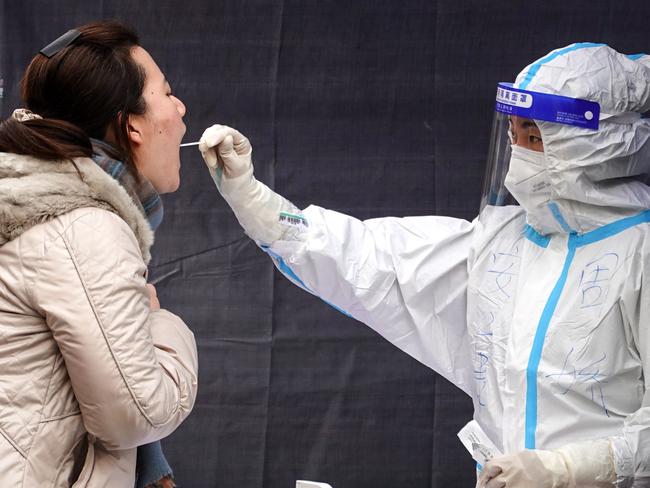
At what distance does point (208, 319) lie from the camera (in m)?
2.71

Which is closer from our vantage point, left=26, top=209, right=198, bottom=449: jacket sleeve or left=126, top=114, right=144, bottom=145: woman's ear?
left=26, top=209, right=198, bottom=449: jacket sleeve

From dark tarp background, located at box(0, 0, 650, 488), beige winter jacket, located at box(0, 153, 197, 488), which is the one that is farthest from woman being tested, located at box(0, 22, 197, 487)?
dark tarp background, located at box(0, 0, 650, 488)

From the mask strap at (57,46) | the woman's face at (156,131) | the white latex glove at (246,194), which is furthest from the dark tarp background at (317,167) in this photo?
the mask strap at (57,46)

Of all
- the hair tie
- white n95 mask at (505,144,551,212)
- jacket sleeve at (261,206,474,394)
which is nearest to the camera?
the hair tie

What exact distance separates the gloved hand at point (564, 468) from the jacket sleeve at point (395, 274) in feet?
1.12

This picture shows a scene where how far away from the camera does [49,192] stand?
50.9 inches

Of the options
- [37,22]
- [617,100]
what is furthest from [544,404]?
[37,22]

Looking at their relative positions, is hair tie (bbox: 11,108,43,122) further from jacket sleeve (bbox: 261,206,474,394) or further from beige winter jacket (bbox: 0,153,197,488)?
jacket sleeve (bbox: 261,206,474,394)

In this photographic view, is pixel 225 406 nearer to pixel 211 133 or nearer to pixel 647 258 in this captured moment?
pixel 211 133

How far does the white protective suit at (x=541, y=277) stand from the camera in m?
1.62

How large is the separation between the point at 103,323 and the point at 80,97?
37 cm

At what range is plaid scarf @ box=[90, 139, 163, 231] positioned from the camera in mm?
1421

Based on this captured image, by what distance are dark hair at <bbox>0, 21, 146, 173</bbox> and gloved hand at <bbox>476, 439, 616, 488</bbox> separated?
82 cm

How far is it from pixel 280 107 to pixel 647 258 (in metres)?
1.29
